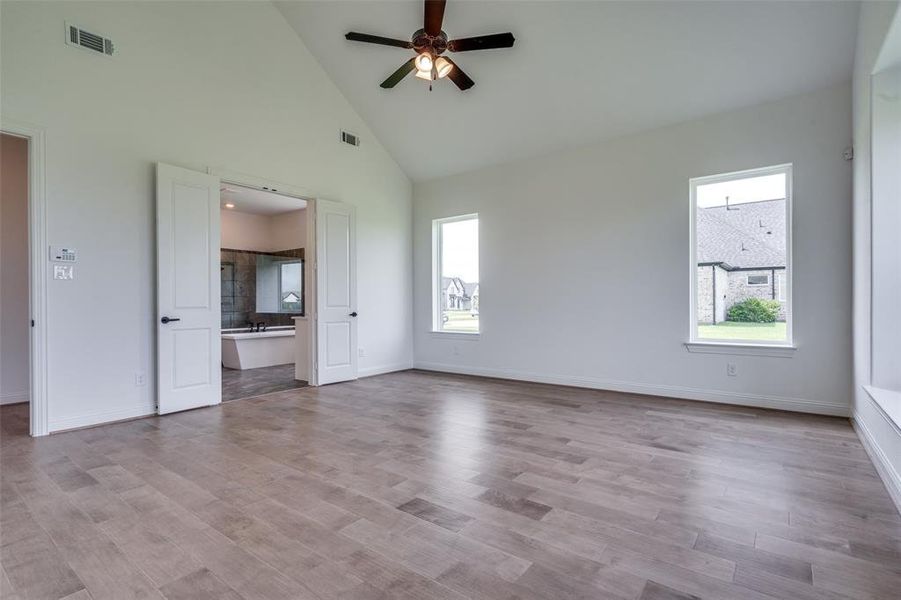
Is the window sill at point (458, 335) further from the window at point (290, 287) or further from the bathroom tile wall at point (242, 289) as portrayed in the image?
the bathroom tile wall at point (242, 289)

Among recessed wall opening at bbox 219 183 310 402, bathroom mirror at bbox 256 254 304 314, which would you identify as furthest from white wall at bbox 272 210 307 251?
bathroom mirror at bbox 256 254 304 314

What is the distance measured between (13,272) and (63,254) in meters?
1.96

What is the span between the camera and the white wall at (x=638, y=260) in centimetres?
405

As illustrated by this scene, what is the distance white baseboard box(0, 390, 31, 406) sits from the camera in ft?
15.3

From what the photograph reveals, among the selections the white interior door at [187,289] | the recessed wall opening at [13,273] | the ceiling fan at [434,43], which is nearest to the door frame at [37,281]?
the white interior door at [187,289]

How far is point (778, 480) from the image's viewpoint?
2621 mm

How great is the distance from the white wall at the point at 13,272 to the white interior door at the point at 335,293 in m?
3.11

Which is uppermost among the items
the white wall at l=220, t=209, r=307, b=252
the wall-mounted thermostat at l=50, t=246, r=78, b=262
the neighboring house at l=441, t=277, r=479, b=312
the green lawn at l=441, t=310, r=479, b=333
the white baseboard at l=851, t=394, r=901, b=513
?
the white wall at l=220, t=209, r=307, b=252

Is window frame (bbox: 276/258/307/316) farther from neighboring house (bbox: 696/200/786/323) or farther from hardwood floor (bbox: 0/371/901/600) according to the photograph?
neighboring house (bbox: 696/200/786/323)

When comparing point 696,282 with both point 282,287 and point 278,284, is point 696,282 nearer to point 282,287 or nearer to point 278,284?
point 282,287

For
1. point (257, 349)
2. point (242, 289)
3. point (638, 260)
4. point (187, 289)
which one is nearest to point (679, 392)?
point (638, 260)

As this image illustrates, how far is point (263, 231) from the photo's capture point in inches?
378

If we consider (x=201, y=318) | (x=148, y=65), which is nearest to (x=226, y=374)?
(x=201, y=318)

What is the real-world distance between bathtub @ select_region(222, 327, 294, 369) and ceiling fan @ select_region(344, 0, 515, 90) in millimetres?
5092
